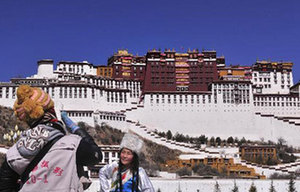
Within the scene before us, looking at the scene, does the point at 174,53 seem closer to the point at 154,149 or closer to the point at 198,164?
the point at 154,149

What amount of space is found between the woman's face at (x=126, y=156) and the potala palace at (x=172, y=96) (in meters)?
49.8

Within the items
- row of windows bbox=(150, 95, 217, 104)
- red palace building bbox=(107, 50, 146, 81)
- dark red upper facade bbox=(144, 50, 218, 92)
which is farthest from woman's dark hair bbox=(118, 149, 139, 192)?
red palace building bbox=(107, 50, 146, 81)

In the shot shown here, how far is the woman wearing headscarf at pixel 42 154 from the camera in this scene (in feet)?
Result: 12.1

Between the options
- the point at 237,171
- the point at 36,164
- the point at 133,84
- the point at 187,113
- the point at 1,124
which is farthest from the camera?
the point at 133,84

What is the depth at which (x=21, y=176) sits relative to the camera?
3.75 metres

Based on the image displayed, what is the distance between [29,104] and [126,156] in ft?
5.70

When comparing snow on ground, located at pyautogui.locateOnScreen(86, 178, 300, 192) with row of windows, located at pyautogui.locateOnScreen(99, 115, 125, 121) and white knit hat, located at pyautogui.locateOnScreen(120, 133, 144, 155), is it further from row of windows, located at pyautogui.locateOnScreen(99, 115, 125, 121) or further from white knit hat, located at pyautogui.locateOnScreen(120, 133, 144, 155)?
white knit hat, located at pyautogui.locateOnScreen(120, 133, 144, 155)

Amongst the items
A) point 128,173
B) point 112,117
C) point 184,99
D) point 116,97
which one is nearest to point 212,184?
point 112,117

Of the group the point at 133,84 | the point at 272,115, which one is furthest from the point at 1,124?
the point at 272,115

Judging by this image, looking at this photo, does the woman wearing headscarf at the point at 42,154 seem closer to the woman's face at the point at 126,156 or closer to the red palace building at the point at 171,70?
the woman's face at the point at 126,156

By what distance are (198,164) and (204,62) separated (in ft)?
74.8

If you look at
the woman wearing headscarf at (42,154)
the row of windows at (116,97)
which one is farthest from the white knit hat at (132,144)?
the row of windows at (116,97)

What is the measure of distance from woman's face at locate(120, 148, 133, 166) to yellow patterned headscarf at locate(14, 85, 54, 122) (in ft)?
5.22

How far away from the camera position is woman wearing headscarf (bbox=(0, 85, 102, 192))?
3.69 meters
